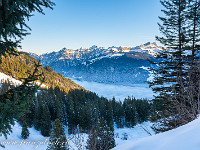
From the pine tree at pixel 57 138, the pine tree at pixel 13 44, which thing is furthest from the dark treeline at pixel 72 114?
the pine tree at pixel 13 44

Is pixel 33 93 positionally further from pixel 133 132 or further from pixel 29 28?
pixel 133 132

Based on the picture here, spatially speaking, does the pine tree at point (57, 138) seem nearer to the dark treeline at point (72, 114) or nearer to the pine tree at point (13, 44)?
the dark treeline at point (72, 114)

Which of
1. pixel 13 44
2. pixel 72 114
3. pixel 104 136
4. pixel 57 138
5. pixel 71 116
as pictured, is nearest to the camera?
pixel 13 44

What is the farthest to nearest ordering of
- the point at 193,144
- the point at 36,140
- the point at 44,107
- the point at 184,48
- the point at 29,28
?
the point at 44,107 → the point at 36,140 → the point at 184,48 → the point at 29,28 → the point at 193,144

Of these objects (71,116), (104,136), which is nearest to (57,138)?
(104,136)

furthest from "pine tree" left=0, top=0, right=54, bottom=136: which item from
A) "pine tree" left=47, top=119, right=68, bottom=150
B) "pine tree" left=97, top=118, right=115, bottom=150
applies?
"pine tree" left=47, top=119, right=68, bottom=150

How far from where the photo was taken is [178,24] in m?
9.41

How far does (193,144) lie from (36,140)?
4073cm

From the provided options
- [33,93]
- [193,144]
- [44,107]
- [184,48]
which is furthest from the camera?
[44,107]

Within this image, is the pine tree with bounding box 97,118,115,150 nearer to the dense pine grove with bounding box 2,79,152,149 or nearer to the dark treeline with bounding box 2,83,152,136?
the dense pine grove with bounding box 2,79,152,149

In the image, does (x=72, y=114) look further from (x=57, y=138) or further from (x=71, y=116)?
(x=57, y=138)

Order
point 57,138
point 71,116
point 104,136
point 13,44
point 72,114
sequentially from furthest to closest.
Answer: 1. point 72,114
2. point 71,116
3. point 57,138
4. point 104,136
5. point 13,44

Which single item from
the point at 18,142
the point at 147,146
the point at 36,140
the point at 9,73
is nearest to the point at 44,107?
the point at 36,140

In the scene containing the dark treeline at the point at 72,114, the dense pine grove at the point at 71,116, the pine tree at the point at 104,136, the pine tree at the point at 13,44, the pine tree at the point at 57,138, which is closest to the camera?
the pine tree at the point at 13,44
